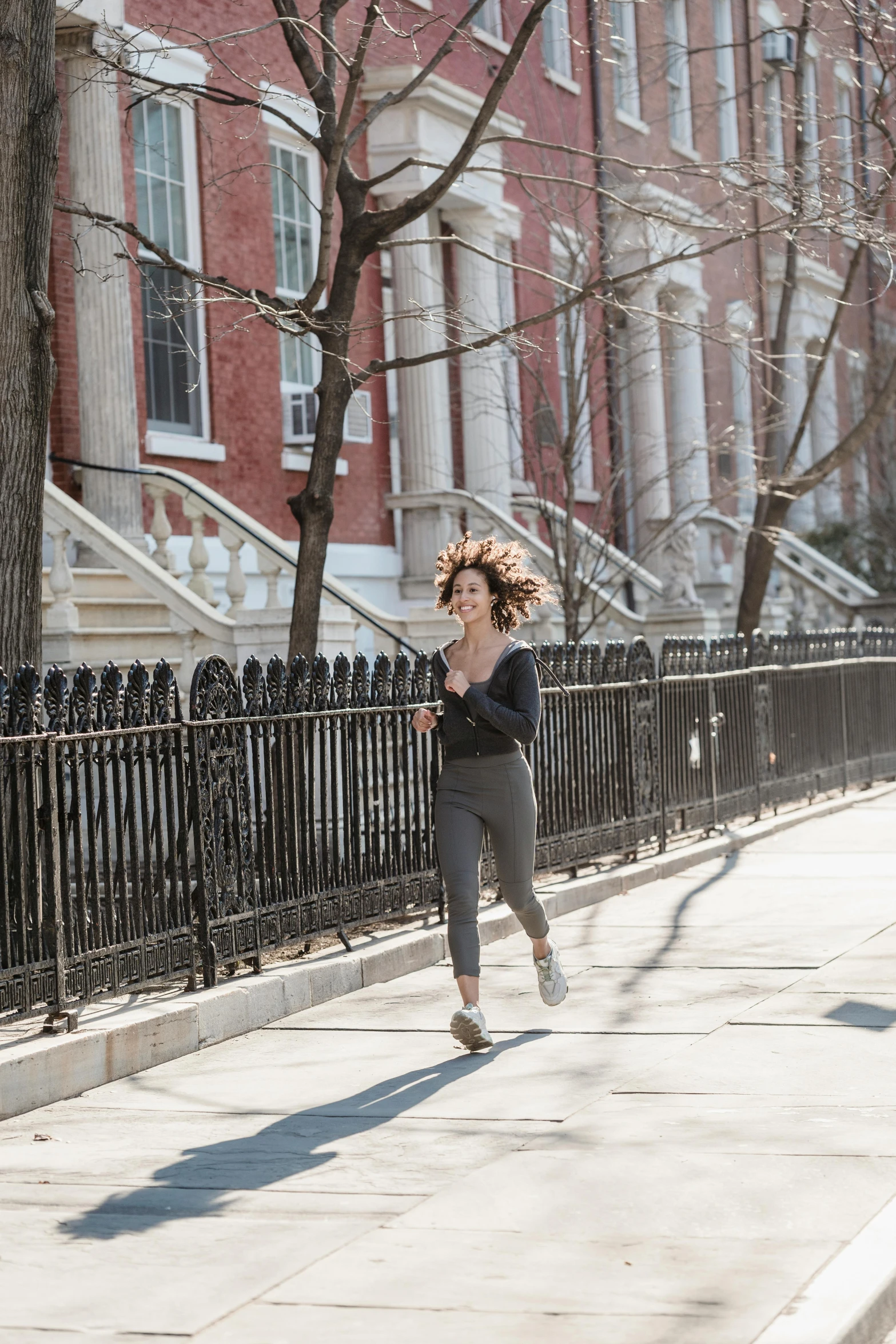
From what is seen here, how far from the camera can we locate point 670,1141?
5637 millimetres

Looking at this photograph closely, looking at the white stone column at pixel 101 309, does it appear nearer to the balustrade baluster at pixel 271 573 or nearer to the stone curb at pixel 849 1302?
the balustrade baluster at pixel 271 573

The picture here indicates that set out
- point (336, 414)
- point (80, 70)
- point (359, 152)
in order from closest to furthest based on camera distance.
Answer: point (336, 414) → point (80, 70) → point (359, 152)

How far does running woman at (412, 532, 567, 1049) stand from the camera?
7.19m

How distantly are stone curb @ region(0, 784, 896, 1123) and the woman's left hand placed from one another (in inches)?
64.4

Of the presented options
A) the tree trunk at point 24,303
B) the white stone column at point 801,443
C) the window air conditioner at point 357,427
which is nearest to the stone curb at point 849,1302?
the tree trunk at point 24,303

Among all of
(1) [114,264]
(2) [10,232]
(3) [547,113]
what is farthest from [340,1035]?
(3) [547,113]

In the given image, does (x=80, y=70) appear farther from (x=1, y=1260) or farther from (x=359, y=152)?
(x=1, y=1260)

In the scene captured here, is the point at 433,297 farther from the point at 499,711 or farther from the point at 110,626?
the point at 499,711

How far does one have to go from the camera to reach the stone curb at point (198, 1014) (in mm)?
6570

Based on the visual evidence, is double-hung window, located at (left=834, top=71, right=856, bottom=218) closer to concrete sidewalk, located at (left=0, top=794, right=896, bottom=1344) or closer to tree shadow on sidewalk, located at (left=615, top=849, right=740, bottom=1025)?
tree shadow on sidewalk, located at (left=615, top=849, right=740, bottom=1025)

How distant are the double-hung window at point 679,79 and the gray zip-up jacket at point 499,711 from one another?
19.4 m

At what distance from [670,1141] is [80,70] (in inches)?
428

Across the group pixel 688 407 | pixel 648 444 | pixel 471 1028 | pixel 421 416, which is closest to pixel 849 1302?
pixel 471 1028

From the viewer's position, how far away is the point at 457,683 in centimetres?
717
